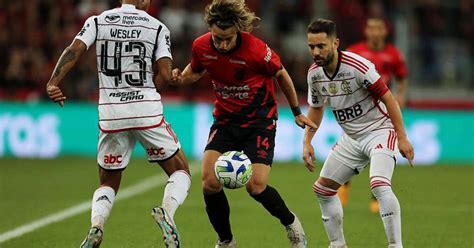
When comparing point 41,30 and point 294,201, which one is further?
point 41,30

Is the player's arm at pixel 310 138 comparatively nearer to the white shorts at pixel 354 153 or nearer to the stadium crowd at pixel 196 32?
the white shorts at pixel 354 153

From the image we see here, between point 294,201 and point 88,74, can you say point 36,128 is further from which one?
point 294,201

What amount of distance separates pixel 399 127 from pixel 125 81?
7.51 feet

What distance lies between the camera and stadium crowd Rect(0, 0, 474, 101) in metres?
21.1

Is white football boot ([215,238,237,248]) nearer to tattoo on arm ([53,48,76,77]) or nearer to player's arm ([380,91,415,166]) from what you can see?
player's arm ([380,91,415,166])

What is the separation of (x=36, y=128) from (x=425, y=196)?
869 cm

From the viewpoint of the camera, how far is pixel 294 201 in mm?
13625

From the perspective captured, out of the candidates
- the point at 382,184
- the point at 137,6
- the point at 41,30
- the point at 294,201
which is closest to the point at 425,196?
the point at 294,201

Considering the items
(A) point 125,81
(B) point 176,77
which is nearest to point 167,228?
(A) point 125,81

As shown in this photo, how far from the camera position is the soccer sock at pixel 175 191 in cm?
813

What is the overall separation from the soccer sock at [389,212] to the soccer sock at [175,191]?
5.17 ft

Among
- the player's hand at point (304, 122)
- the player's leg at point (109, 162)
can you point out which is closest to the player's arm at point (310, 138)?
the player's hand at point (304, 122)

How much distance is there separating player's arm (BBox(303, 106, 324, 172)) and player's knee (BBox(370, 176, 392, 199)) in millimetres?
607

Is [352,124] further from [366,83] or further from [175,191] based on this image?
[175,191]
